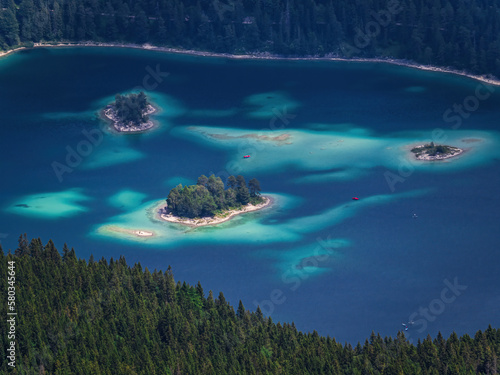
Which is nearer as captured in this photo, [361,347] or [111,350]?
[111,350]

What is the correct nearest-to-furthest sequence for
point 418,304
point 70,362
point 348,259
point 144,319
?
point 70,362 → point 144,319 → point 418,304 → point 348,259

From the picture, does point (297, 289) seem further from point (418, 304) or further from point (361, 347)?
point (361, 347)

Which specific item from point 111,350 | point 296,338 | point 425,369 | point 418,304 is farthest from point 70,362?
point 418,304

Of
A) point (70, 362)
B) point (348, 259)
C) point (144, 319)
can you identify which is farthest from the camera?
point (348, 259)

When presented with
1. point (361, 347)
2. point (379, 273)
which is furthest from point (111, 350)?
point (379, 273)

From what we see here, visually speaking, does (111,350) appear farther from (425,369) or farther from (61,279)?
(425,369)

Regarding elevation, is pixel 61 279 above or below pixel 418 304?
above
